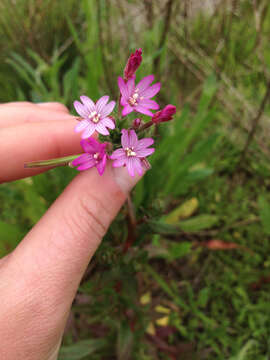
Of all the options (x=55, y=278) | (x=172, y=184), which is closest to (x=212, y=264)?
(x=172, y=184)

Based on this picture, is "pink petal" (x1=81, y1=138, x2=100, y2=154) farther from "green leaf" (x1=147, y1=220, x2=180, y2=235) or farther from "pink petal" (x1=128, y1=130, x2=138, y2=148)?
"green leaf" (x1=147, y1=220, x2=180, y2=235)

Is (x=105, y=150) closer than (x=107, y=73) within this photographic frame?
Yes

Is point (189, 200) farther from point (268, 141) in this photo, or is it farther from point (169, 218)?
point (268, 141)

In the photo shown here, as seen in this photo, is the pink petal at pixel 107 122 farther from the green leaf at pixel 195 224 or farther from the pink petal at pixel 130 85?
the green leaf at pixel 195 224

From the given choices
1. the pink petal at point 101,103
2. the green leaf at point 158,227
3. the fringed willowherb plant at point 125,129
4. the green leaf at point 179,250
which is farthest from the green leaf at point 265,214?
the pink petal at point 101,103

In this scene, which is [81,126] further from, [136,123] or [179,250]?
[179,250]

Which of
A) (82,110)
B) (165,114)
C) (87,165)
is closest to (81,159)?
(87,165)
